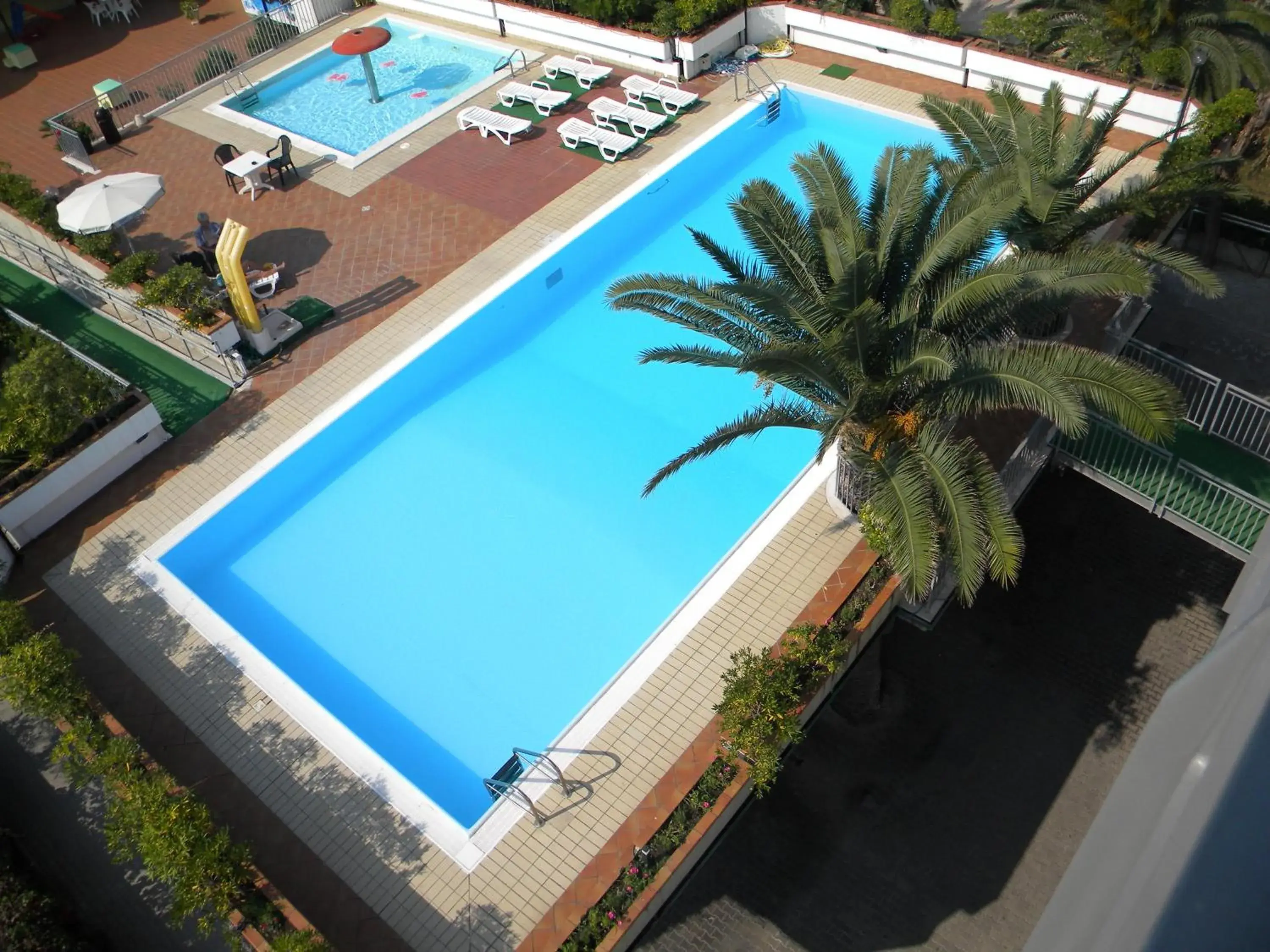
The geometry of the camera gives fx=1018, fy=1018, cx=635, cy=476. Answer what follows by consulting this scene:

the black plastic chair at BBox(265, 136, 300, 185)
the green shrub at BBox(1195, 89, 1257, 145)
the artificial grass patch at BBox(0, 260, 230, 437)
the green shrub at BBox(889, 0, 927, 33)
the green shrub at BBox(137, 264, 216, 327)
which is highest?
the green shrub at BBox(889, 0, 927, 33)

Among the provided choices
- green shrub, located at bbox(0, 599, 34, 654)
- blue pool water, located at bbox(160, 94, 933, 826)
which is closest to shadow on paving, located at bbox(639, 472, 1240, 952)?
blue pool water, located at bbox(160, 94, 933, 826)

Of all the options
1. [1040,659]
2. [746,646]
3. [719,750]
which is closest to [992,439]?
[1040,659]

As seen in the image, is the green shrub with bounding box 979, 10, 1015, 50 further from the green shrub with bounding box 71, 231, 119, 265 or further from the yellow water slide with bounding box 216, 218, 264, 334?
the green shrub with bounding box 71, 231, 119, 265

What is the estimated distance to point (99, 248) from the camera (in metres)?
17.3

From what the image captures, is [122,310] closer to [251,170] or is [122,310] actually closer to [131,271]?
[131,271]

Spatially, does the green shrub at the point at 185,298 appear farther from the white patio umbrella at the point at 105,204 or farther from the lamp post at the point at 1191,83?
the lamp post at the point at 1191,83

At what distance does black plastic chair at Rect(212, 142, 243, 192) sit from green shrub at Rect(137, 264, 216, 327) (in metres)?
4.94

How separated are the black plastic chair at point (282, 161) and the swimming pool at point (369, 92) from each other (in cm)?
87

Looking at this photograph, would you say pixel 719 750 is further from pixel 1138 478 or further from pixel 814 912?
pixel 1138 478

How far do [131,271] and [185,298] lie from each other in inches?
54.8

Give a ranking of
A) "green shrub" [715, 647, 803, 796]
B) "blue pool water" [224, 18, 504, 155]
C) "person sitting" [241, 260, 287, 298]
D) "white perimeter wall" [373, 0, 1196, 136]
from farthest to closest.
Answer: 1. "blue pool water" [224, 18, 504, 155]
2. "white perimeter wall" [373, 0, 1196, 136]
3. "person sitting" [241, 260, 287, 298]
4. "green shrub" [715, 647, 803, 796]

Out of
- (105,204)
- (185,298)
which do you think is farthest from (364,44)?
(185,298)

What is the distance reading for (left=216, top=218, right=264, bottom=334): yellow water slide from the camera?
15867 mm

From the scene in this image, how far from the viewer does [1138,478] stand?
12227 millimetres
